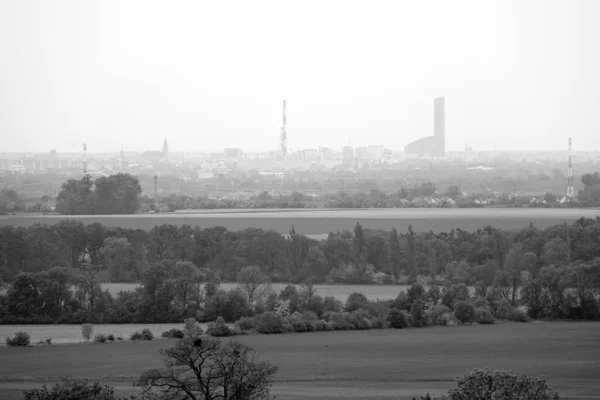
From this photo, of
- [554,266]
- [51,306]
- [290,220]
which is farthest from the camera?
[290,220]

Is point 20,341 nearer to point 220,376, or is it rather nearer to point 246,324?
point 246,324

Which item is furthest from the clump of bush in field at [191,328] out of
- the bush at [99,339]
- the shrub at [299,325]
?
the shrub at [299,325]

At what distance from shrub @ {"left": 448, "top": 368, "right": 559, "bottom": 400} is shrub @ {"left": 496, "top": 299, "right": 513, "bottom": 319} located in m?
16.2

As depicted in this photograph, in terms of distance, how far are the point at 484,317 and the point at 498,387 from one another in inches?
638

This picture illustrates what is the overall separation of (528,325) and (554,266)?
6.64 m

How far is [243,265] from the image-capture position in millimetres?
41875

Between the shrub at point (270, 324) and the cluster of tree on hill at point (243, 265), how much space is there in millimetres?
2323

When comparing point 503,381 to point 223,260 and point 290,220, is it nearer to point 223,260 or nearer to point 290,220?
point 223,260

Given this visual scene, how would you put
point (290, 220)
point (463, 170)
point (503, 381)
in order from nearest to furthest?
point (503, 381), point (290, 220), point (463, 170)

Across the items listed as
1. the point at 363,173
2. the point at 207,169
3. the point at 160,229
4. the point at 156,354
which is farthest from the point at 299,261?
the point at 207,169

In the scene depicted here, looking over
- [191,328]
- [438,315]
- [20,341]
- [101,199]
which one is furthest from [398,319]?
Result: [101,199]

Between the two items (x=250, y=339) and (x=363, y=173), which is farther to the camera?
(x=363, y=173)

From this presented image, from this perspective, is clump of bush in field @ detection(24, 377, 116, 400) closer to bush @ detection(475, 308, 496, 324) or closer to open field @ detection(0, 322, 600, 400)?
open field @ detection(0, 322, 600, 400)

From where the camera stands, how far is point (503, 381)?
51.2 feet
